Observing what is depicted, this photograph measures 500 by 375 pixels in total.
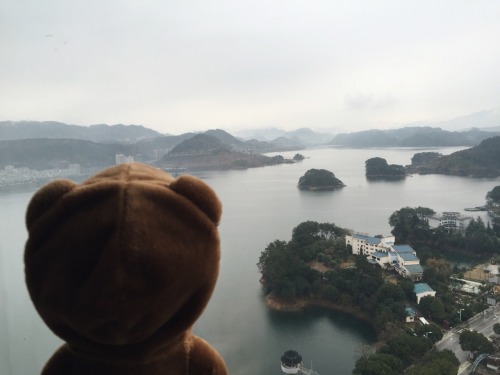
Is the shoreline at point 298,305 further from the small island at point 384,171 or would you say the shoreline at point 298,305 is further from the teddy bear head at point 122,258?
the small island at point 384,171

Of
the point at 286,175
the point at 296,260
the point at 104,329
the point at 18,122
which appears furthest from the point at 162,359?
the point at 286,175

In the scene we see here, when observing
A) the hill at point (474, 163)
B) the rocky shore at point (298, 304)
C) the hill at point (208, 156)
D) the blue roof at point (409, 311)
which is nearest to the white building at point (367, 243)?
the rocky shore at point (298, 304)

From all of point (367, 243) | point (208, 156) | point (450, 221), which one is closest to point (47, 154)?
point (367, 243)

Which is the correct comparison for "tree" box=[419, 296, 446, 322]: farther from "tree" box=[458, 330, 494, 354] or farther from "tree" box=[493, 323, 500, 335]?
"tree" box=[458, 330, 494, 354]

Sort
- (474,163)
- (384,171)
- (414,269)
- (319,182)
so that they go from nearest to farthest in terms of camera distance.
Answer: (414,269) < (319,182) < (384,171) < (474,163)

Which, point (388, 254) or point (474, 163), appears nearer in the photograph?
point (388, 254)

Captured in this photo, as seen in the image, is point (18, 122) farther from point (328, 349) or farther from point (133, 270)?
point (328, 349)

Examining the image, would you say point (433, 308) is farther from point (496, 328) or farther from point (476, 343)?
point (476, 343)
